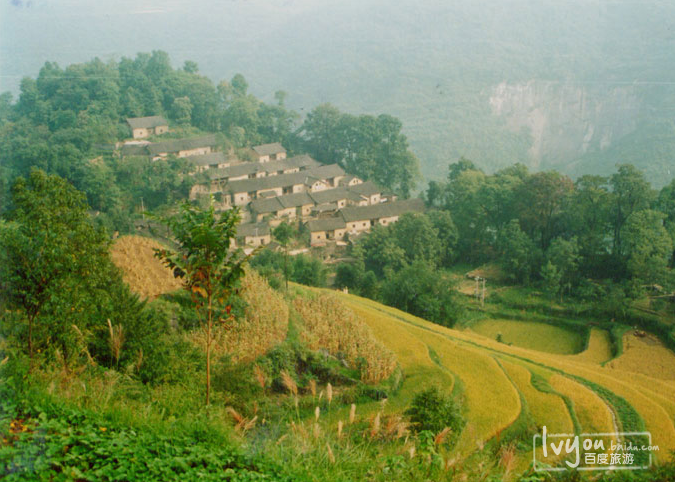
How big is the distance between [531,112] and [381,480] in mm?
23822

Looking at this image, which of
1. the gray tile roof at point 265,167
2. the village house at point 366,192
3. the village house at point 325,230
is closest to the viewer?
the village house at point 325,230

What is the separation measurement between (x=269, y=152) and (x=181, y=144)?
12.1 ft

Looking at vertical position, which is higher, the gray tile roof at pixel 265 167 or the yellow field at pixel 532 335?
the gray tile roof at pixel 265 167

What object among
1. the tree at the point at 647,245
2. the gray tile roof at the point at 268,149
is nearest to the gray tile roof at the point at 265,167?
the gray tile roof at the point at 268,149

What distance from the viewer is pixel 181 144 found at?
2031 centimetres

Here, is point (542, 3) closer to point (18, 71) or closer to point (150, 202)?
point (150, 202)

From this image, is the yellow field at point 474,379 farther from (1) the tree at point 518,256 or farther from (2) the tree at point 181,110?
(2) the tree at point 181,110

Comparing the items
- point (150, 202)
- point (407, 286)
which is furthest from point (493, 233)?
point (150, 202)

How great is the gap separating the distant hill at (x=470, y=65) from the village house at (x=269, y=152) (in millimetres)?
4105

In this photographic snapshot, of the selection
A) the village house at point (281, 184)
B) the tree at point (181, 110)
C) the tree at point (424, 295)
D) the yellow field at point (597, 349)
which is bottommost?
the yellow field at point (597, 349)

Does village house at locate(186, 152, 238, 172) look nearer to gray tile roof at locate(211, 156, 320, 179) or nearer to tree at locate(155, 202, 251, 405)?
gray tile roof at locate(211, 156, 320, 179)

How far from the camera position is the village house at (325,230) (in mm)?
17766

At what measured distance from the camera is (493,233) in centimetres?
1888

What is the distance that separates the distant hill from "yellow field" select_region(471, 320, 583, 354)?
7109 millimetres
